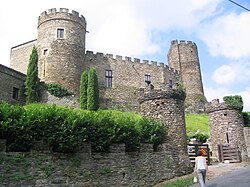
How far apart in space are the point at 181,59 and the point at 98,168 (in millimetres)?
42969

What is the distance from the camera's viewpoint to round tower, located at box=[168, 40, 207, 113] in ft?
173

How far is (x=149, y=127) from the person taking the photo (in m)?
16.4

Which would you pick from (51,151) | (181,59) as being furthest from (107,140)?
(181,59)

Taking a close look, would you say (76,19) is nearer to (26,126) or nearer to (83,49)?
(83,49)

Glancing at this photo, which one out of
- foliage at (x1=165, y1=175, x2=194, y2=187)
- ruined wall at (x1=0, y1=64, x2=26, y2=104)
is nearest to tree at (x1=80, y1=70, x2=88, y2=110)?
ruined wall at (x1=0, y1=64, x2=26, y2=104)

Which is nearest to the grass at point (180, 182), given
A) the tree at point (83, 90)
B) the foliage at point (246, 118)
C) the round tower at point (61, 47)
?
the foliage at point (246, 118)

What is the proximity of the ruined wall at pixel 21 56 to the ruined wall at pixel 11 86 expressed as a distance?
1251cm

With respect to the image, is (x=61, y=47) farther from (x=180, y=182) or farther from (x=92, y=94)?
(x=180, y=182)

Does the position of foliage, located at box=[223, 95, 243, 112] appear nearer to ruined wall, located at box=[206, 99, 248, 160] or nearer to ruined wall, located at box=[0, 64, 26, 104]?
ruined wall, located at box=[206, 99, 248, 160]

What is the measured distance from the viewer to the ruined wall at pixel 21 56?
4428 centimetres

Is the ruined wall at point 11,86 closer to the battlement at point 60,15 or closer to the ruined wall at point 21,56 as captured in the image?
the battlement at point 60,15

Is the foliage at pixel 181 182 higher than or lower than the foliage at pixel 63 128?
lower

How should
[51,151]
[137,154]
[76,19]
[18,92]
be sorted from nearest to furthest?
[51,151] → [137,154] → [18,92] → [76,19]

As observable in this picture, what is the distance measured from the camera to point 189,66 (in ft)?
178
